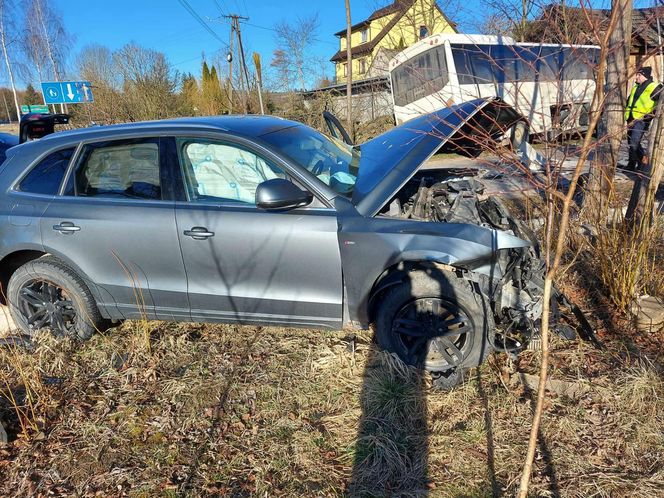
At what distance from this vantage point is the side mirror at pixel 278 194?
2590 millimetres

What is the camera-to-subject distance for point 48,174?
3.27m

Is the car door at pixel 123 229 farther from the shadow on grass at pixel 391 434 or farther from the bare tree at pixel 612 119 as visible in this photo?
the bare tree at pixel 612 119

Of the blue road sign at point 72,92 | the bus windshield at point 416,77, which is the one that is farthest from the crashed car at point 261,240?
the blue road sign at point 72,92

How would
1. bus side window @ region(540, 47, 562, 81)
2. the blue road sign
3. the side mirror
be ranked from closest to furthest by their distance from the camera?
bus side window @ region(540, 47, 562, 81) → the side mirror → the blue road sign

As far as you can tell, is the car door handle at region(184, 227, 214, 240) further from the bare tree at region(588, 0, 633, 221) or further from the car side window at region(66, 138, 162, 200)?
the bare tree at region(588, 0, 633, 221)

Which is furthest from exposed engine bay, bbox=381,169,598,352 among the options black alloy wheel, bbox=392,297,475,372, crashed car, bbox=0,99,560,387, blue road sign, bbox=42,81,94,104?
blue road sign, bbox=42,81,94,104

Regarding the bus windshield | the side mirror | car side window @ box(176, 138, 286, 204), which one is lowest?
the side mirror

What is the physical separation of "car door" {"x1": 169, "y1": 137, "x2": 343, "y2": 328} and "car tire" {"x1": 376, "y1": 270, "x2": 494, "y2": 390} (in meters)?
0.37

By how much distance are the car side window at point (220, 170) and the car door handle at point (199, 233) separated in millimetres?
228

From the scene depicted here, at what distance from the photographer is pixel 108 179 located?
3.18 m

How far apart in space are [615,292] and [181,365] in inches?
134

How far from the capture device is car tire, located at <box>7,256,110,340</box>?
325cm

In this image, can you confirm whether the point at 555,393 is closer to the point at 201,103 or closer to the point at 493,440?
the point at 493,440

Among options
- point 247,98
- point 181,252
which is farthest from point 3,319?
point 247,98
